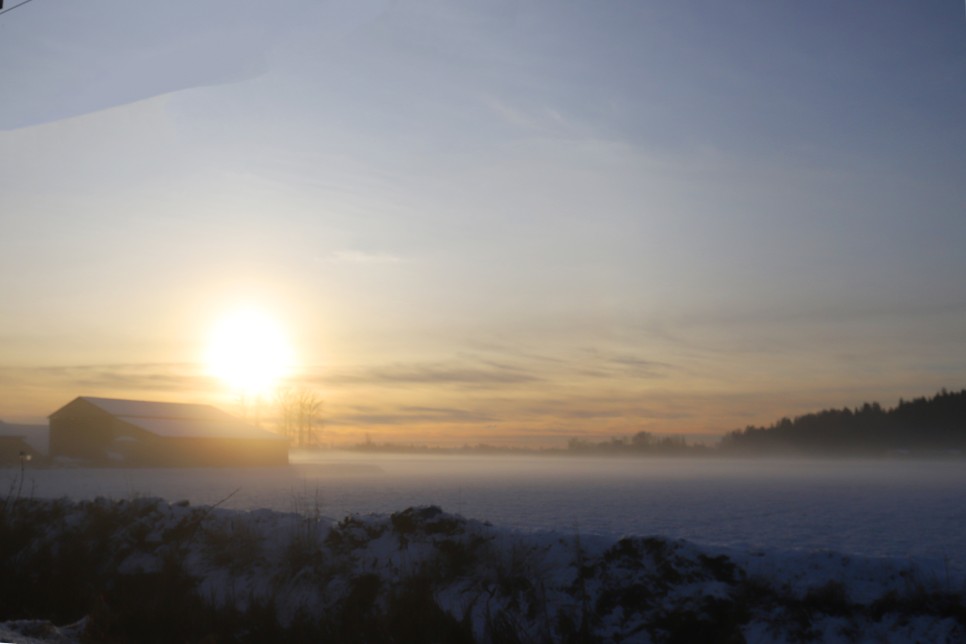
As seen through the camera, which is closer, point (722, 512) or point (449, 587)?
point (449, 587)

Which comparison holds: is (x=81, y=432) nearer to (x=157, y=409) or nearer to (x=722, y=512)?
(x=157, y=409)

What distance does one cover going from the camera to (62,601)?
10898 millimetres

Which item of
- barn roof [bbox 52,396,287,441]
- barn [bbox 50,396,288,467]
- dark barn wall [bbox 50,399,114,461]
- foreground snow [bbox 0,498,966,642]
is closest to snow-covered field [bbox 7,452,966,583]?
foreground snow [bbox 0,498,966,642]

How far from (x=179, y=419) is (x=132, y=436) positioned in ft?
16.1

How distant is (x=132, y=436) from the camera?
1849 inches

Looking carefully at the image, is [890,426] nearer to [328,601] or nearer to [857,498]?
[857,498]

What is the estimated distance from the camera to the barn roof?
4741cm

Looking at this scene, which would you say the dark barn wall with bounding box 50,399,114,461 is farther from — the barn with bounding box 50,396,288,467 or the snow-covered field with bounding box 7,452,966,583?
Answer: the snow-covered field with bounding box 7,452,966,583

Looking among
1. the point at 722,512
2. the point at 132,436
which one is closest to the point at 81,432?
the point at 132,436

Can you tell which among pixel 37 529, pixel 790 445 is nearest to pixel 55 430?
pixel 37 529

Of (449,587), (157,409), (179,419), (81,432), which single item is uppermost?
(157,409)

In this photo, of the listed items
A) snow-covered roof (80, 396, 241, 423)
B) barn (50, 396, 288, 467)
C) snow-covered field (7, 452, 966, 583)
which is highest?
snow-covered roof (80, 396, 241, 423)

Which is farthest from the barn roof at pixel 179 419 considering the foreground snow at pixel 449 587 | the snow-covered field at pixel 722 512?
the foreground snow at pixel 449 587

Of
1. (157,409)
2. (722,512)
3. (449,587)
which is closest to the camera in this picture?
(449,587)
